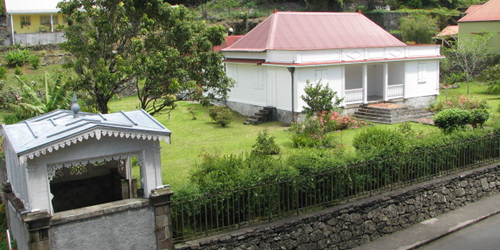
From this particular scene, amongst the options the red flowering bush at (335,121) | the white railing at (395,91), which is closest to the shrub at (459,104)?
the white railing at (395,91)

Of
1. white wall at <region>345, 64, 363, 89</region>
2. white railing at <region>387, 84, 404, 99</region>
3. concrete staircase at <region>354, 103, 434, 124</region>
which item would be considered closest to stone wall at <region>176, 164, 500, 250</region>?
concrete staircase at <region>354, 103, 434, 124</region>

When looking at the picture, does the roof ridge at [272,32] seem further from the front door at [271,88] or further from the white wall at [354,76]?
the white wall at [354,76]

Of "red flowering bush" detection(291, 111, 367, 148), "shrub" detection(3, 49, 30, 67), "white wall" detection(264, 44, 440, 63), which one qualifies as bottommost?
"red flowering bush" detection(291, 111, 367, 148)

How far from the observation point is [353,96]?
86.4 feet

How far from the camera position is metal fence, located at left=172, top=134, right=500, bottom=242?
10.9 metres

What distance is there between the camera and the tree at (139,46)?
51.0 feet

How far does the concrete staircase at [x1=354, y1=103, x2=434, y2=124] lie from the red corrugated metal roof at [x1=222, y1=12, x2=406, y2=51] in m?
3.37

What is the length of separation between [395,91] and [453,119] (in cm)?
930

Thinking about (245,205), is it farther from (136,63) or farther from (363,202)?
(136,63)

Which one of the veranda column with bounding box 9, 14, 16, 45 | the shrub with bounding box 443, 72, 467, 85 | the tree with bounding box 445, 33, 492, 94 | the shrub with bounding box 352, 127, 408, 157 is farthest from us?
the veranda column with bounding box 9, 14, 16, 45

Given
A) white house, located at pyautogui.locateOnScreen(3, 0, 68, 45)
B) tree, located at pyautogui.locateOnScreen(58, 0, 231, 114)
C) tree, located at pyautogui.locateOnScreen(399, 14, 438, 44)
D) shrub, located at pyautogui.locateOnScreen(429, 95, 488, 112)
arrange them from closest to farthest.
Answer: tree, located at pyautogui.locateOnScreen(58, 0, 231, 114) < shrub, located at pyautogui.locateOnScreen(429, 95, 488, 112) < white house, located at pyautogui.locateOnScreen(3, 0, 68, 45) < tree, located at pyautogui.locateOnScreen(399, 14, 438, 44)

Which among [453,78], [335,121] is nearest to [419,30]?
[453,78]

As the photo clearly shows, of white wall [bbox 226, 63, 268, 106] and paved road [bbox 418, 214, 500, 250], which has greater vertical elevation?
white wall [bbox 226, 63, 268, 106]

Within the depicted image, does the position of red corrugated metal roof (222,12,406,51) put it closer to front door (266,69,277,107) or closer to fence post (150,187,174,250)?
front door (266,69,277,107)
